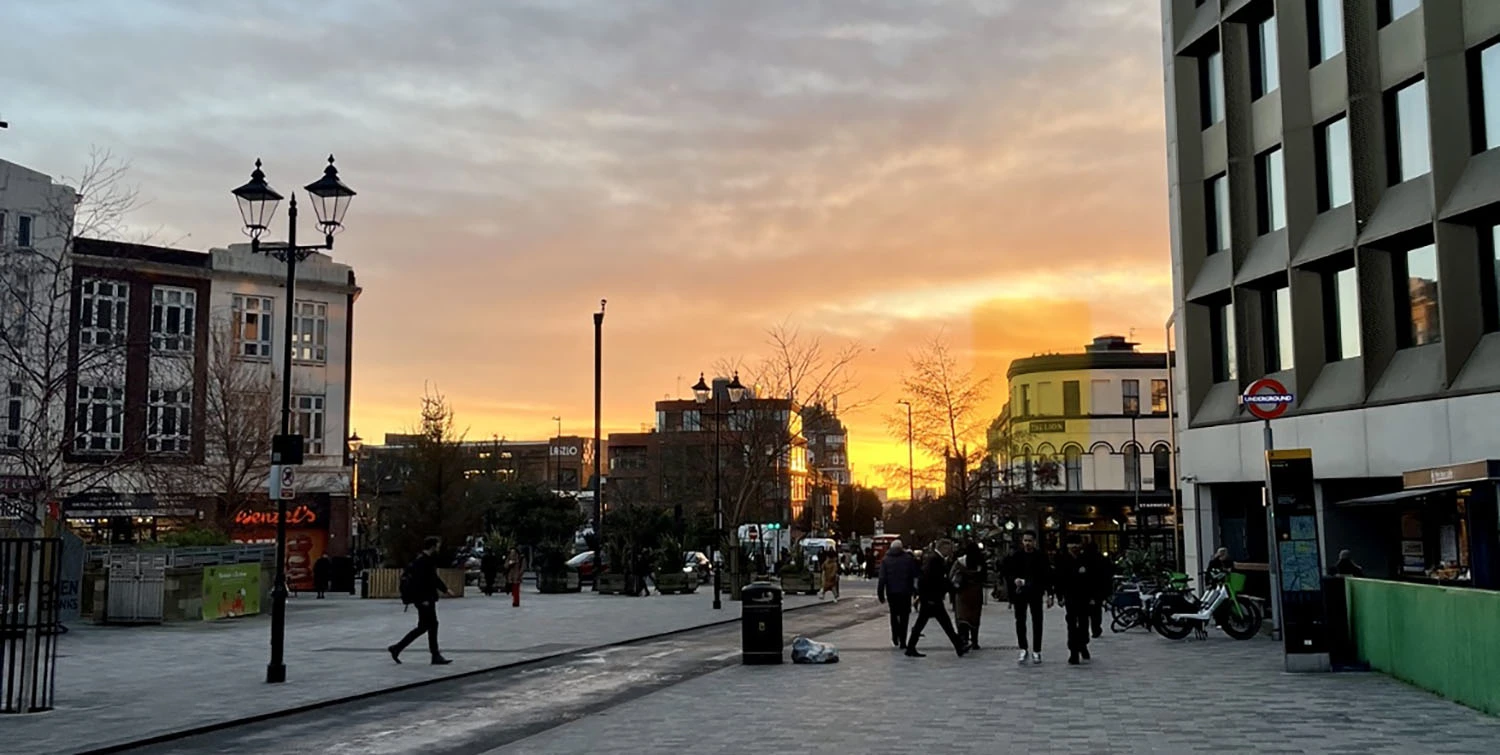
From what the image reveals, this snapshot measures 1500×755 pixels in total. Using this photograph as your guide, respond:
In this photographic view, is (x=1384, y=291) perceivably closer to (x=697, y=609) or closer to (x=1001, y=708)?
(x=1001, y=708)

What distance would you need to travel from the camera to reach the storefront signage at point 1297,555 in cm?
1712

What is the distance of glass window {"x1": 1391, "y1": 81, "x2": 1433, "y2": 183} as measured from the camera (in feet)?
80.6

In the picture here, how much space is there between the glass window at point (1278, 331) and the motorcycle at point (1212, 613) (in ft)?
22.6

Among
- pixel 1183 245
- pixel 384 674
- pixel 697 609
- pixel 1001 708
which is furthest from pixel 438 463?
pixel 1001 708

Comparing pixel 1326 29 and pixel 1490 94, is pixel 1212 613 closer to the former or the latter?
pixel 1490 94

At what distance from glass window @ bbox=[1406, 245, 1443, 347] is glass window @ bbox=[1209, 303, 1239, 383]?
605 cm

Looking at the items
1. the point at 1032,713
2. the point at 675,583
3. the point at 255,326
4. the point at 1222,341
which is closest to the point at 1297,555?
the point at 1032,713

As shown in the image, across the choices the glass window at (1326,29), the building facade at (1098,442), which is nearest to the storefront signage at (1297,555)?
the glass window at (1326,29)

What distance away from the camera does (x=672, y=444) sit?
303 ft

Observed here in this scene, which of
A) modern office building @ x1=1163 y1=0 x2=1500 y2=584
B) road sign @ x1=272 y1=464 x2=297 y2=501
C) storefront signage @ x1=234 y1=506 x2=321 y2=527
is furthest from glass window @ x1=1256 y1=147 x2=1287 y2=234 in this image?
storefront signage @ x1=234 y1=506 x2=321 y2=527

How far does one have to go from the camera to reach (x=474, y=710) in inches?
583

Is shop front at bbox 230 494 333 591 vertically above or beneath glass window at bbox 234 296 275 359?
beneath

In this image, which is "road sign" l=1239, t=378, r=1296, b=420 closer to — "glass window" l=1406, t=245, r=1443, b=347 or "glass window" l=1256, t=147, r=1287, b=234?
"glass window" l=1406, t=245, r=1443, b=347

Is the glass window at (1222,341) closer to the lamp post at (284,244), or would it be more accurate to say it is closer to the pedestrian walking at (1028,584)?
the pedestrian walking at (1028,584)
